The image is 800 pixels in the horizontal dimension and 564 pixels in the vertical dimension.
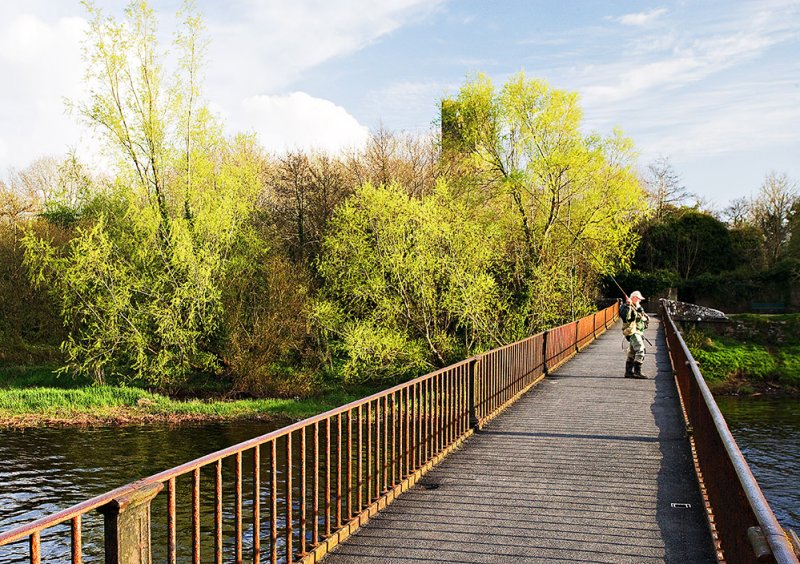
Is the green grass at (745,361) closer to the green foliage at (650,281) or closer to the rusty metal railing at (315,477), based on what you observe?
the green foliage at (650,281)

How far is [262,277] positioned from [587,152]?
1524 cm

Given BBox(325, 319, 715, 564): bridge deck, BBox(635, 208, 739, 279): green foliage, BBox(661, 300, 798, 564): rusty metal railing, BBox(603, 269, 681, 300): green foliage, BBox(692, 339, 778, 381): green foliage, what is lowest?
BBox(692, 339, 778, 381): green foliage

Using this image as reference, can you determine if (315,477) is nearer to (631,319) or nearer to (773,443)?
(631,319)

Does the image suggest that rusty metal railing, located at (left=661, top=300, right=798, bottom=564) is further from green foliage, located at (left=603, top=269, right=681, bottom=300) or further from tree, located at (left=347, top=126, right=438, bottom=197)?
green foliage, located at (left=603, top=269, right=681, bottom=300)

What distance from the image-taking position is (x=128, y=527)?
356 cm

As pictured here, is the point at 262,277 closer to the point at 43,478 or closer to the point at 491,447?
the point at 43,478

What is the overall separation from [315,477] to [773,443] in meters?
24.1

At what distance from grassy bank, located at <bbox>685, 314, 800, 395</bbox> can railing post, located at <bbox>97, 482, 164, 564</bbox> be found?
1537 inches

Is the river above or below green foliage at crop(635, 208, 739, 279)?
below

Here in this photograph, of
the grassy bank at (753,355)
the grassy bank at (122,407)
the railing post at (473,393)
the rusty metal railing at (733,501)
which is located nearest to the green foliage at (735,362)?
the grassy bank at (753,355)

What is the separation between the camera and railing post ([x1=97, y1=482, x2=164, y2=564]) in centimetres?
347

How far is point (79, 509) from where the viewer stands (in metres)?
3.25

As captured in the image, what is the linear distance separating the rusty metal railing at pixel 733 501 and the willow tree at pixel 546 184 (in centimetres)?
2358

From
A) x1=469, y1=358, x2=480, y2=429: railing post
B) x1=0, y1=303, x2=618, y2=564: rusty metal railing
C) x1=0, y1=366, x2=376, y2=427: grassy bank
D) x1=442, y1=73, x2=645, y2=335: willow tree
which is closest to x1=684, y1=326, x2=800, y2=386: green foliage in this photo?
x1=442, y1=73, x2=645, y2=335: willow tree
